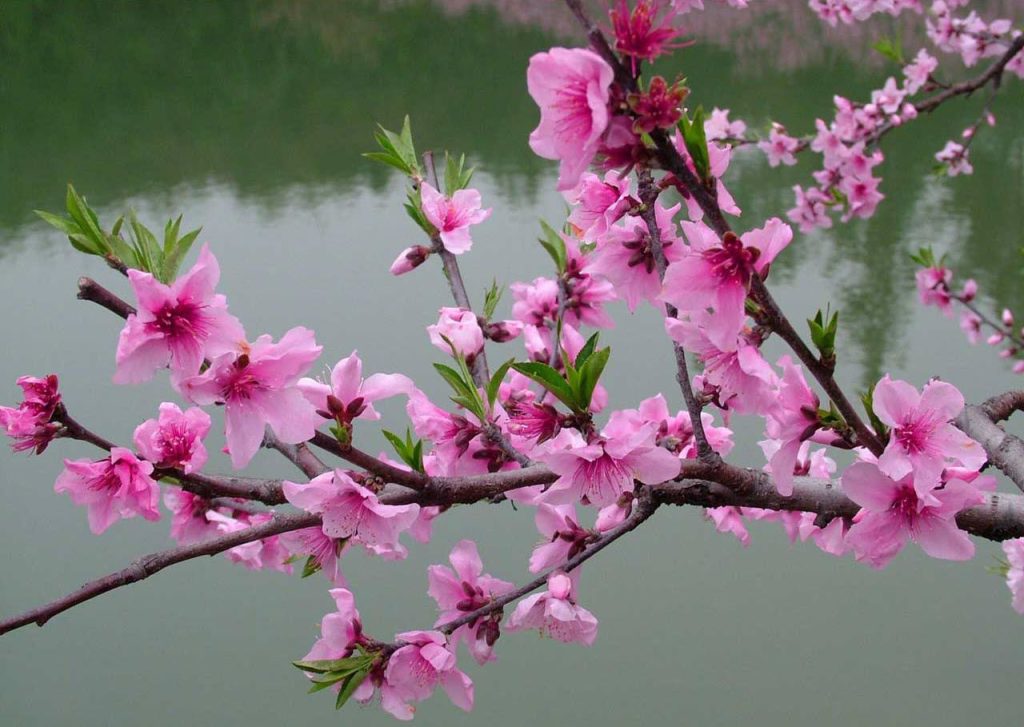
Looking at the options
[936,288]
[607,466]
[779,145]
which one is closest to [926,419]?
[607,466]

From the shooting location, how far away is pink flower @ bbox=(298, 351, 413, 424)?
0.50 meters

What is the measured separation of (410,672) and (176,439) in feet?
0.74

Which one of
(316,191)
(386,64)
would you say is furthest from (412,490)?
(386,64)

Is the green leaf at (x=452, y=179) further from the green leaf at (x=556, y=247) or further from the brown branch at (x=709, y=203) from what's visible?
the brown branch at (x=709, y=203)

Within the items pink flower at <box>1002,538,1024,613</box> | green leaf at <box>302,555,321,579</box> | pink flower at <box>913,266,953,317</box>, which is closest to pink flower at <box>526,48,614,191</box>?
green leaf at <box>302,555,321,579</box>

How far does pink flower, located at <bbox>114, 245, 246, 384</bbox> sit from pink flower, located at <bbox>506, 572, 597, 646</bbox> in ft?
0.92

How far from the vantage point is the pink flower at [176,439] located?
526 mm

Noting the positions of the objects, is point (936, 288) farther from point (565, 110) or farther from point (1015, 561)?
point (565, 110)

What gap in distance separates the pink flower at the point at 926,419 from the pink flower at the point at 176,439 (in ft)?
1.29

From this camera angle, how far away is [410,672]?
0.60m

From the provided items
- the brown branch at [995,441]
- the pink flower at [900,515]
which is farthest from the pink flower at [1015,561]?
the pink flower at [900,515]

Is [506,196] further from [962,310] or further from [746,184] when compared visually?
[962,310]

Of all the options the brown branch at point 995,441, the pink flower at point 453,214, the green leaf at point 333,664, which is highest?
the pink flower at point 453,214

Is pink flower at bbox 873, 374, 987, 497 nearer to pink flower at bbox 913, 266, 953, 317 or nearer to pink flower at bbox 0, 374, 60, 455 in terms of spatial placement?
pink flower at bbox 0, 374, 60, 455
